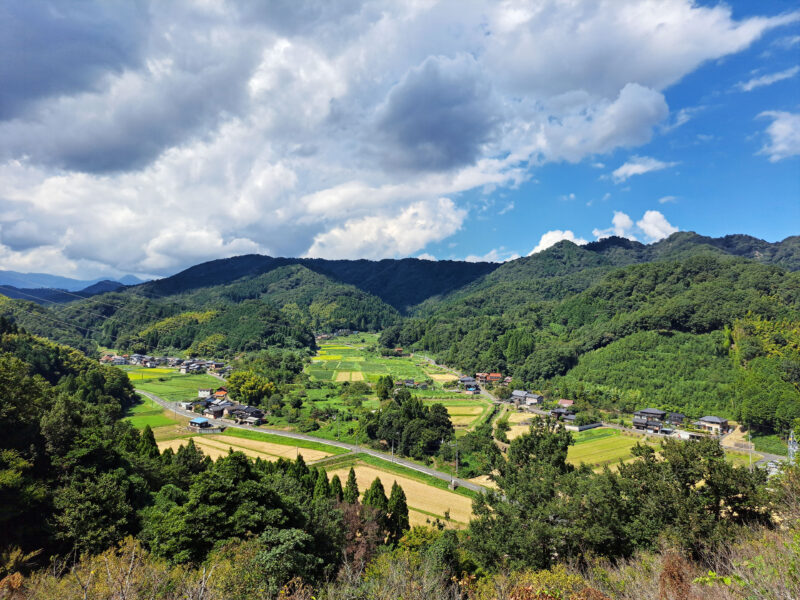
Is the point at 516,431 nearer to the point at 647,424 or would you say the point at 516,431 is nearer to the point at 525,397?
the point at 647,424

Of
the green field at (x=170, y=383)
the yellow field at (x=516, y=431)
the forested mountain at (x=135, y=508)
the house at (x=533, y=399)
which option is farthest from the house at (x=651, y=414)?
the green field at (x=170, y=383)

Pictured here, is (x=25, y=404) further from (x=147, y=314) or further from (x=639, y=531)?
(x=147, y=314)

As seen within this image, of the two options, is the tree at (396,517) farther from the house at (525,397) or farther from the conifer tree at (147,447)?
the house at (525,397)

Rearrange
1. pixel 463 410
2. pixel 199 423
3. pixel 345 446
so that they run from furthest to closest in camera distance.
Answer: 1. pixel 463 410
2. pixel 199 423
3. pixel 345 446

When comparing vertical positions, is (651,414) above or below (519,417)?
above

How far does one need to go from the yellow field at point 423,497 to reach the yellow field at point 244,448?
21.1 ft

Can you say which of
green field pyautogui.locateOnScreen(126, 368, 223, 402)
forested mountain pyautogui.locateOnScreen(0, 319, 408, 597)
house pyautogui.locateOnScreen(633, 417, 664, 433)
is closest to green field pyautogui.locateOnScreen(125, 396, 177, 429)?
green field pyautogui.locateOnScreen(126, 368, 223, 402)

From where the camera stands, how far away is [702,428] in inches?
2019

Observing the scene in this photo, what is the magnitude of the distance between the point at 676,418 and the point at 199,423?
213 ft

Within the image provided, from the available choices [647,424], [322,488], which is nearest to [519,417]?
[647,424]

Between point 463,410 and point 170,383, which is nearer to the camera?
point 463,410

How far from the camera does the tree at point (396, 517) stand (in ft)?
84.9

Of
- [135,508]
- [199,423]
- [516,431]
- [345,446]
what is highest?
[135,508]

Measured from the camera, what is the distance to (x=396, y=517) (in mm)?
26344
